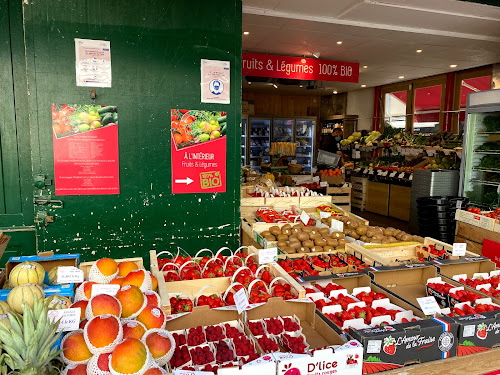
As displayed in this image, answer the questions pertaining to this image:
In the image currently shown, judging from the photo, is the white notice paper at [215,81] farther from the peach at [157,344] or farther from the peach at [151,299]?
the peach at [157,344]

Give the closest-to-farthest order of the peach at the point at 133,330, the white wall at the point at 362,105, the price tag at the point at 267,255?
the peach at the point at 133,330, the price tag at the point at 267,255, the white wall at the point at 362,105

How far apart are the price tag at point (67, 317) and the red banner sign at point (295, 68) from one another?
211 inches

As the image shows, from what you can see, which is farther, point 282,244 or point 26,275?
point 282,244

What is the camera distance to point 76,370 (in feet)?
4.67

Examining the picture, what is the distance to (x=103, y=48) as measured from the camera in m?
3.24

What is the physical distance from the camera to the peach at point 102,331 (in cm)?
142

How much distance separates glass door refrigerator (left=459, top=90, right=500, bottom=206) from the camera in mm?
6012

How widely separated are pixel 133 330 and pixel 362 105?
12189mm

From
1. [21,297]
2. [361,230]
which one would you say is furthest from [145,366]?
[361,230]

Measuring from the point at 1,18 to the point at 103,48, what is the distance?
3.02ft

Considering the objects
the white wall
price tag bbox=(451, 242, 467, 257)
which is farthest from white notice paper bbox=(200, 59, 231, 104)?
the white wall

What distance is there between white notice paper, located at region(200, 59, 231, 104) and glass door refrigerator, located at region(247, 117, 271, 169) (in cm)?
878

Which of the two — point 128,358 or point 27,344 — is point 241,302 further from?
point 27,344

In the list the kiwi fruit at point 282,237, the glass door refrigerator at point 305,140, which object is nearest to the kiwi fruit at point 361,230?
the kiwi fruit at point 282,237
